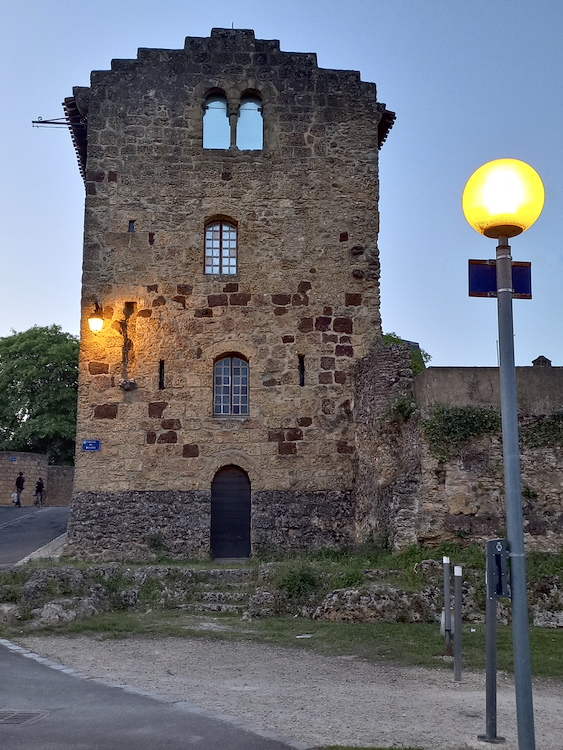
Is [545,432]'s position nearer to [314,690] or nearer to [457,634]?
[457,634]

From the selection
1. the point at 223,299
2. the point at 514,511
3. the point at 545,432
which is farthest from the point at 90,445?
the point at 514,511

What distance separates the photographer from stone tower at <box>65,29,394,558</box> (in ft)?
55.1

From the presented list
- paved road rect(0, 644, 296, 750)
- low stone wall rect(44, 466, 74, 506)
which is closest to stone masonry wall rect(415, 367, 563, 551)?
paved road rect(0, 644, 296, 750)

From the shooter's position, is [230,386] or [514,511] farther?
[230,386]

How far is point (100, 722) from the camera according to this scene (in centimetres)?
628

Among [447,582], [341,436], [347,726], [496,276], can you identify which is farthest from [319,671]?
[341,436]

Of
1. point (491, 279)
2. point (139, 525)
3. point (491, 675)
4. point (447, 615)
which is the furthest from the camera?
point (139, 525)

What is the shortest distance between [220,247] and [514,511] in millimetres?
13594

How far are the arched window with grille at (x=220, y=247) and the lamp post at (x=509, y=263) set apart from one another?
41.1 feet

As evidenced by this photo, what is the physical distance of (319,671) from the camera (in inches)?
340

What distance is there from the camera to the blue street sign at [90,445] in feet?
55.2

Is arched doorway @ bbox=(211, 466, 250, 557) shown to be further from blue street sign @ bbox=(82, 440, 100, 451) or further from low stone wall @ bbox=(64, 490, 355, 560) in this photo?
blue street sign @ bbox=(82, 440, 100, 451)

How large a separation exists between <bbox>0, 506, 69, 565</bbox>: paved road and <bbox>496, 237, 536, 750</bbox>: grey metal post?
1302 centimetres

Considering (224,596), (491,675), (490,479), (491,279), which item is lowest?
(224,596)
